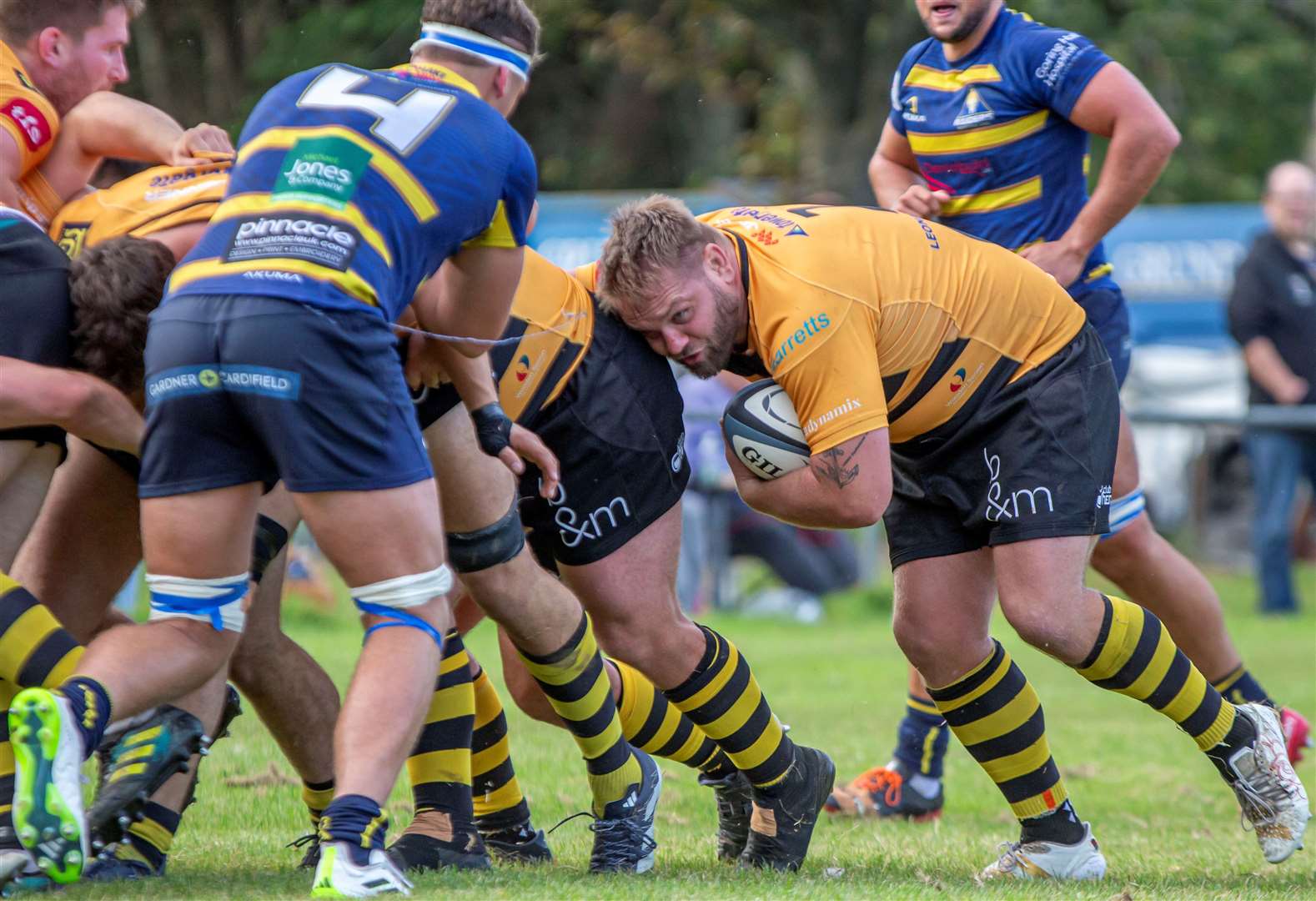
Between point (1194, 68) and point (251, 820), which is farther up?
point (1194, 68)

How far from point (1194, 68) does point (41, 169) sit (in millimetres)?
19260

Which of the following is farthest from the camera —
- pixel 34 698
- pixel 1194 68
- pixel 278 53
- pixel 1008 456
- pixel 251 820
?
pixel 1194 68

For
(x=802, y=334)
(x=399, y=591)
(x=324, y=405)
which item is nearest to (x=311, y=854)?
(x=399, y=591)

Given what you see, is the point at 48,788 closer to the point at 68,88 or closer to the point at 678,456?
the point at 678,456

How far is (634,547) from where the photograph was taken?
4629 millimetres

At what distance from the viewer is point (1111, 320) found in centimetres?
580

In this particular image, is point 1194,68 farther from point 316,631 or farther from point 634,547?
point 634,547

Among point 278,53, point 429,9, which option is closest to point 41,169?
point 429,9

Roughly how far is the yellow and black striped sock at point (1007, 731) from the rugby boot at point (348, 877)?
184 centimetres

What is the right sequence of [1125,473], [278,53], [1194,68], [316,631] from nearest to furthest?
[1125,473]
[316,631]
[278,53]
[1194,68]

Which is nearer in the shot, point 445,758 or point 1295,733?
point 445,758

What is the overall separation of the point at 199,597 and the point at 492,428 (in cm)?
87

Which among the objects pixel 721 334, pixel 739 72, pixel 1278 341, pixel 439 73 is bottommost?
pixel 1278 341

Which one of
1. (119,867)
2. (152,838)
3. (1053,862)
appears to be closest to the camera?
(119,867)
